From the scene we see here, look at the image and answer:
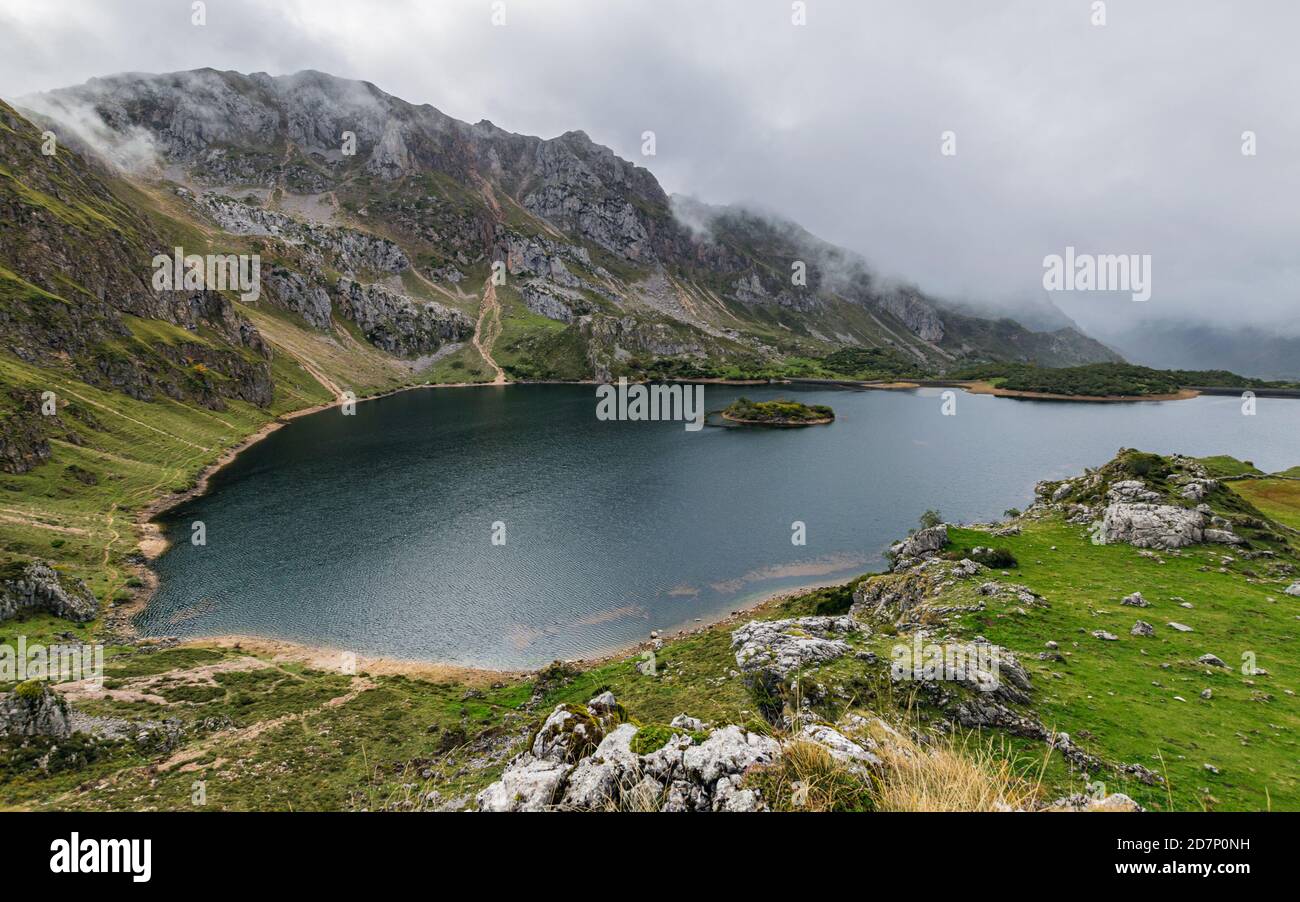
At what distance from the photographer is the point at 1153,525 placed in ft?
107

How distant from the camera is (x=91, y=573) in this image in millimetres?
44250

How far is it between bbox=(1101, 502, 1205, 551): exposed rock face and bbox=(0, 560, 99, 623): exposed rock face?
230ft

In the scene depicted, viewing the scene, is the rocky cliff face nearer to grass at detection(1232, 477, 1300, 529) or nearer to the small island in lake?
the small island in lake

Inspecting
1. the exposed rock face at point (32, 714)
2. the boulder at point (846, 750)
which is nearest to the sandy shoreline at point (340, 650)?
the exposed rock face at point (32, 714)

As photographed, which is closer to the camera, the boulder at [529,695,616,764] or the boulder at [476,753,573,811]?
the boulder at [476,753,573,811]

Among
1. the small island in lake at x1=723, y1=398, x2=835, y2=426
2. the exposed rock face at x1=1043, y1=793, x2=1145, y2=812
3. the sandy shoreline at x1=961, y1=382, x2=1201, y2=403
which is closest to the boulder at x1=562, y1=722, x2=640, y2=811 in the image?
the exposed rock face at x1=1043, y1=793, x2=1145, y2=812

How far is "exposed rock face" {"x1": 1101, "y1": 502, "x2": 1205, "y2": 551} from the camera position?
3189 centimetres

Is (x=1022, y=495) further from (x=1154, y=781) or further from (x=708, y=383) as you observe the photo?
(x=708, y=383)

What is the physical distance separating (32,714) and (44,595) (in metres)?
20.5

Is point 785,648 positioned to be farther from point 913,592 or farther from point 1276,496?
point 1276,496

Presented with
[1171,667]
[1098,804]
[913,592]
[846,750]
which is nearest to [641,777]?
[846,750]

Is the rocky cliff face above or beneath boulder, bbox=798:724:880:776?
above
